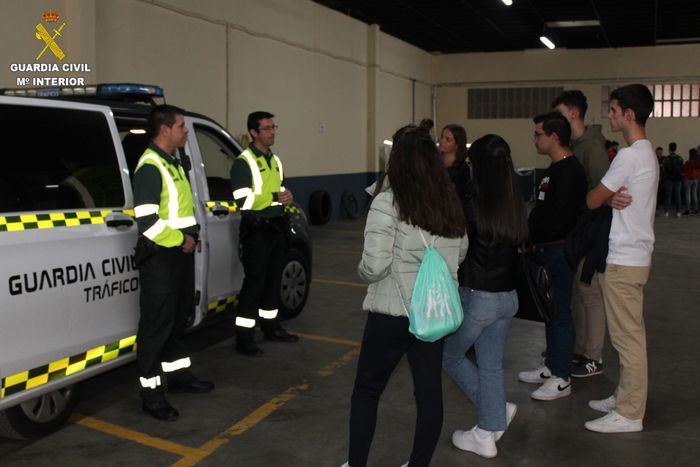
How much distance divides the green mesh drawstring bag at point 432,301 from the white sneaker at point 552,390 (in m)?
1.93

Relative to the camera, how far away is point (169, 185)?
4105 millimetres

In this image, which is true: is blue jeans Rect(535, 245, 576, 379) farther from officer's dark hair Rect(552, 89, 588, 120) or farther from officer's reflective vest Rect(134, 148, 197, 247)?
officer's reflective vest Rect(134, 148, 197, 247)

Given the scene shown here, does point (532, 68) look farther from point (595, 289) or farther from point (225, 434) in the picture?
point (225, 434)

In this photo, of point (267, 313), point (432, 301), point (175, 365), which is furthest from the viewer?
point (267, 313)

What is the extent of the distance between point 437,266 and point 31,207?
2025 millimetres

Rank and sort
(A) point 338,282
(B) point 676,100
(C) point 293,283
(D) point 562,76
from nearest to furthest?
(C) point 293,283
(A) point 338,282
(B) point 676,100
(D) point 562,76

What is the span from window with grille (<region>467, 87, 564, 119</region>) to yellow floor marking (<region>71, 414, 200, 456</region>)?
19.9 metres

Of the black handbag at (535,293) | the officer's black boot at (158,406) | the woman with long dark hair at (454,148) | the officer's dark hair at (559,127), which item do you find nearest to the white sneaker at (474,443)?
the black handbag at (535,293)

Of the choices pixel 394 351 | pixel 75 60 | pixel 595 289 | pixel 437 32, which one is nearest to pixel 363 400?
pixel 394 351

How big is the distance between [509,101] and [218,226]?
752 inches

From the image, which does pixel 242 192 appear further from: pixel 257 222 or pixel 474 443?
pixel 474 443

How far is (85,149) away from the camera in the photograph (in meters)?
3.90

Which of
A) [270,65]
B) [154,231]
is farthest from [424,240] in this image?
[270,65]

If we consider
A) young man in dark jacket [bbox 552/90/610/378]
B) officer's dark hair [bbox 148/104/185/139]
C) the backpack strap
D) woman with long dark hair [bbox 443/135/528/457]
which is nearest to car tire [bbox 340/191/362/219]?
young man in dark jacket [bbox 552/90/610/378]
